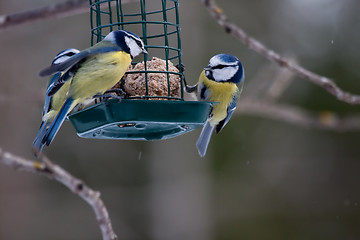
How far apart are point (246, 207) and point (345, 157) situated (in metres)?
1.93

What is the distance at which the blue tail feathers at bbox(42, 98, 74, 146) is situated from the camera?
10.6ft

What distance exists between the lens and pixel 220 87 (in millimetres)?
4102

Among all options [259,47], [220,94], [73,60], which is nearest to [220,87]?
[220,94]

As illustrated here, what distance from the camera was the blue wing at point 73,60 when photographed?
2.94m

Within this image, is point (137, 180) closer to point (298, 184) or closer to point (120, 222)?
point (120, 222)

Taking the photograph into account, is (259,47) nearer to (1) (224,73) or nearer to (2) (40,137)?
(1) (224,73)

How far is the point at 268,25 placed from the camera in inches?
411

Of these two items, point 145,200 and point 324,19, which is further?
point 324,19

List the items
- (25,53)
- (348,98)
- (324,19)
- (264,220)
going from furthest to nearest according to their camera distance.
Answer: (324,19) < (264,220) < (25,53) < (348,98)

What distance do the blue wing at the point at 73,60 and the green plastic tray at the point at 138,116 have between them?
0.29 m

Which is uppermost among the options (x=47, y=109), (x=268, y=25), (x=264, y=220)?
(x=47, y=109)

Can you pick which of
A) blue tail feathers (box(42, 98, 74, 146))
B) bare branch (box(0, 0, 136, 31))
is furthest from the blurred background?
bare branch (box(0, 0, 136, 31))

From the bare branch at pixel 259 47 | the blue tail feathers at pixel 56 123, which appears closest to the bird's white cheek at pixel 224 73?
the bare branch at pixel 259 47

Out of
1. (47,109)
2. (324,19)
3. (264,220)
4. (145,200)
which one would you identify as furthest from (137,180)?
(47,109)
